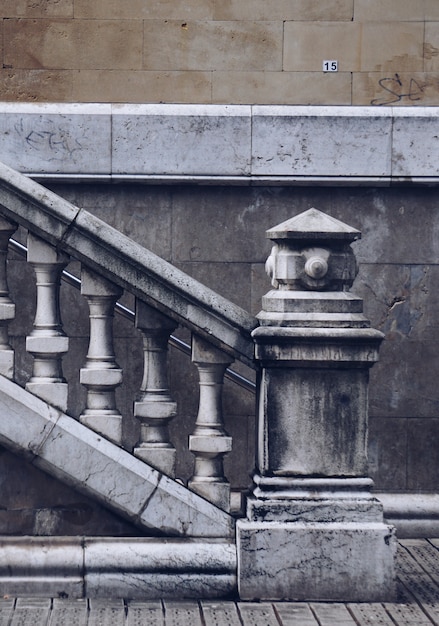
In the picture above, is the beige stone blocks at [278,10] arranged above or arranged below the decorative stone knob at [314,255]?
above

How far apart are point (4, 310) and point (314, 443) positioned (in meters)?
1.72

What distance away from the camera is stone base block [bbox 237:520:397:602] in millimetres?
5617

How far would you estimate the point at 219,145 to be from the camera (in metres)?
7.49

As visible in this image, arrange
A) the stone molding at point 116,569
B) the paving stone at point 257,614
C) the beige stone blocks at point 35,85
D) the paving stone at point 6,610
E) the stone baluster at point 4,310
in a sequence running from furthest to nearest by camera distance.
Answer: the beige stone blocks at point 35,85 → the stone baluster at point 4,310 → the stone molding at point 116,569 → the paving stone at point 257,614 → the paving stone at point 6,610

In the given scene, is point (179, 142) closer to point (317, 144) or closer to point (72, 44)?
point (317, 144)

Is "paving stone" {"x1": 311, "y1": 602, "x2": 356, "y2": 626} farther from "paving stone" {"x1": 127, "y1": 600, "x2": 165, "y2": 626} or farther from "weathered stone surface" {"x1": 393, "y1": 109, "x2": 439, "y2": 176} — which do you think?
"weathered stone surface" {"x1": 393, "y1": 109, "x2": 439, "y2": 176}

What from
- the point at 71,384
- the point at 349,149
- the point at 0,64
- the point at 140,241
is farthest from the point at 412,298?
the point at 0,64

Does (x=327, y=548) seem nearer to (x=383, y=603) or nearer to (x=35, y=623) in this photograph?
(x=383, y=603)

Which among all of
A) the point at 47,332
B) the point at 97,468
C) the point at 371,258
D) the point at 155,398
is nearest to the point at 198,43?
the point at 371,258

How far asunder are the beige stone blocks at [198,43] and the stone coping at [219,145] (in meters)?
0.39

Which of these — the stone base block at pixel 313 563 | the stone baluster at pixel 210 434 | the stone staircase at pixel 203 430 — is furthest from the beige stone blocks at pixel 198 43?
the stone base block at pixel 313 563

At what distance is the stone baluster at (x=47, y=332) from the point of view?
571 centimetres

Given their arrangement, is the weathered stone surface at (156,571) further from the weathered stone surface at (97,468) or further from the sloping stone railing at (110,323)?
the sloping stone railing at (110,323)

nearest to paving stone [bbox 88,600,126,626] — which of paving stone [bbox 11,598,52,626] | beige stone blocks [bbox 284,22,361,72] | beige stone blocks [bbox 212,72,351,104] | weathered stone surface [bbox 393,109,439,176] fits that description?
paving stone [bbox 11,598,52,626]
